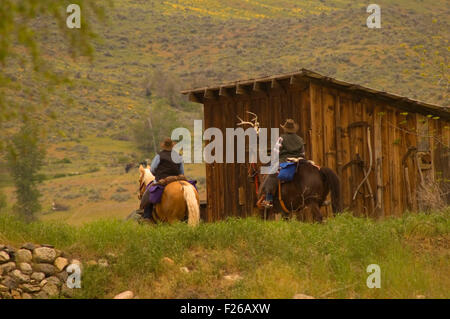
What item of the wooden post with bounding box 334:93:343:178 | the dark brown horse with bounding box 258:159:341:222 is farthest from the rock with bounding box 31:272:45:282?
the wooden post with bounding box 334:93:343:178

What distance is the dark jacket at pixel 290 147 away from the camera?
1366 centimetres

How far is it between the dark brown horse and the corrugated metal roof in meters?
3.01

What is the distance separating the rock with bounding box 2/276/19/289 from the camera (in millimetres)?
9305

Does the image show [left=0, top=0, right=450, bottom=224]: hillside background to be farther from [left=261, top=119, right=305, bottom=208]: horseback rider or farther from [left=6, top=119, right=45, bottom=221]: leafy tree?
[left=261, top=119, right=305, bottom=208]: horseback rider

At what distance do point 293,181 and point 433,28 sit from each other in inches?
2044

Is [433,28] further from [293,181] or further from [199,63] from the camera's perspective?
[293,181]

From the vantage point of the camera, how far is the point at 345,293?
28.9 feet

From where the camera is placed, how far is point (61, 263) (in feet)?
32.1

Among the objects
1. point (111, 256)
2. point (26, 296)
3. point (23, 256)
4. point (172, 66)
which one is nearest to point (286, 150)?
point (111, 256)

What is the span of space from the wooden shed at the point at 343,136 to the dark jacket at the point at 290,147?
6.65 ft

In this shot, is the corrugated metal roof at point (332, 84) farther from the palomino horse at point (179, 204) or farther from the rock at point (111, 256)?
the rock at point (111, 256)

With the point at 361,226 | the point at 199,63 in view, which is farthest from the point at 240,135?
the point at 199,63

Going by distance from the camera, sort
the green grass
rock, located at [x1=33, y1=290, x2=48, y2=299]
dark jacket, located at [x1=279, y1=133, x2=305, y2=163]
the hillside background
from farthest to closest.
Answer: the hillside background < dark jacket, located at [x1=279, y1=133, x2=305, y2=163] < rock, located at [x1=33, y1=290, x2=48, y2=299] < the green grass

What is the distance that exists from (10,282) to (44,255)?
687 millimetres
